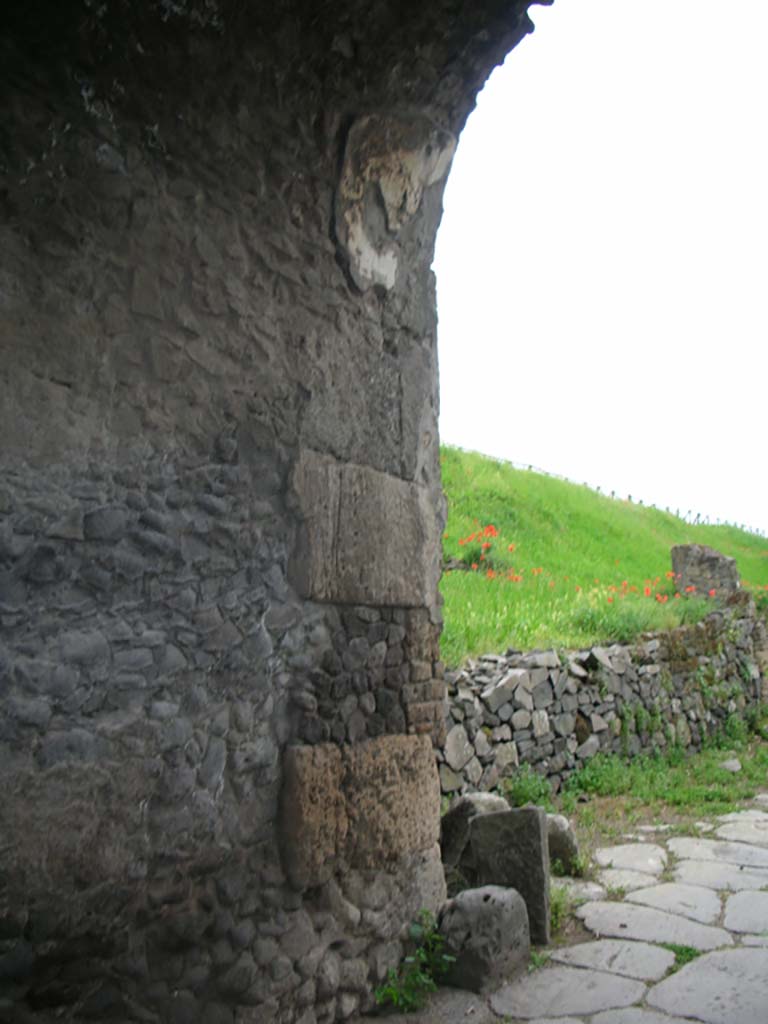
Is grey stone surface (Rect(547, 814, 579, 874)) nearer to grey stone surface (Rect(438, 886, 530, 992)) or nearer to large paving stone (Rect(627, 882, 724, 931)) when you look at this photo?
large paving stone (Rect(627, 882, 724, 931))

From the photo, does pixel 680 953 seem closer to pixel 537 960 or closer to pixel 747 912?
pixel 537 960

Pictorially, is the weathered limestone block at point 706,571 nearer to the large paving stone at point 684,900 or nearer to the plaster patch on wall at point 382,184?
the large paving stone at point 684,900

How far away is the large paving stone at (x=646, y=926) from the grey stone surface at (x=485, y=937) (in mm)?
585

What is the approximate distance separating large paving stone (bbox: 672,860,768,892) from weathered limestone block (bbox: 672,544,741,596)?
368 inches

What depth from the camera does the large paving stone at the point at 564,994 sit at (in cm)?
306

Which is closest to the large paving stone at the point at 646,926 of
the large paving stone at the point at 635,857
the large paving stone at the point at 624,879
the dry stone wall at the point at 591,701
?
the large paving stone at the point at 624,879

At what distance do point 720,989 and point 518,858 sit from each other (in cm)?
92

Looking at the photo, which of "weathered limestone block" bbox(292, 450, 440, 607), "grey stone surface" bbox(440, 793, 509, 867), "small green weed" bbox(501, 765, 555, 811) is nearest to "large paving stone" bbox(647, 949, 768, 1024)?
"grey stone surface" bbox(440, 793, 509, 867)

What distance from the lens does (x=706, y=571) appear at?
14.0 meters

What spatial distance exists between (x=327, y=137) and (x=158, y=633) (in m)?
1.89

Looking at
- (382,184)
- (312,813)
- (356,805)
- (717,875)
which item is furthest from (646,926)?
(382,184)

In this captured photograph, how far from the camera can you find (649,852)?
523 centimetres

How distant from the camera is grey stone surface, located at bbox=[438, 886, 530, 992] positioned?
3.25 m

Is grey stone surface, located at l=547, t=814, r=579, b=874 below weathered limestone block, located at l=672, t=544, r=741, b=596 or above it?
below
